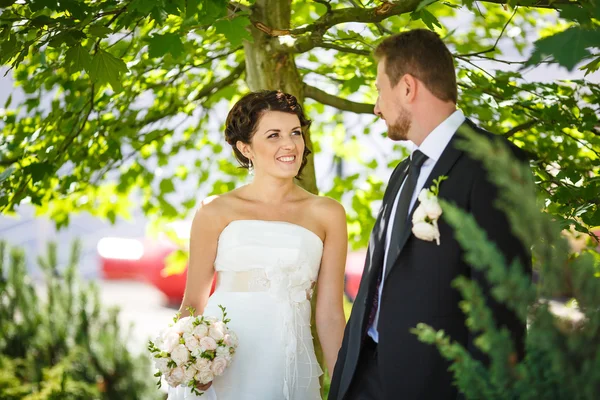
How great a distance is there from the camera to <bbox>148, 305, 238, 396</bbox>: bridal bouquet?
301 centimetres

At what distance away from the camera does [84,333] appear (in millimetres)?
5527

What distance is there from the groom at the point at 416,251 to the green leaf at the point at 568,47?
0.63m

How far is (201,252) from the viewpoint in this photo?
3553 mm

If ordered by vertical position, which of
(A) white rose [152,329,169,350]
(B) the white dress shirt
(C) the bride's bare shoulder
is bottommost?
(A) white rose [152,329,169,350]

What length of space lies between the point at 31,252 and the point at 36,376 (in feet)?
47.5

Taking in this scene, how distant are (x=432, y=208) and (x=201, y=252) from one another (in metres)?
1.56

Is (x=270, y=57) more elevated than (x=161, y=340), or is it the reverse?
(x=270, y=57)

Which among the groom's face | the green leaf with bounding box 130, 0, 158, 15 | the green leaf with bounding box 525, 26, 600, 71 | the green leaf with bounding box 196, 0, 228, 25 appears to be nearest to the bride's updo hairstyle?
the green leaf with bounding box 196, 0, 228, 25

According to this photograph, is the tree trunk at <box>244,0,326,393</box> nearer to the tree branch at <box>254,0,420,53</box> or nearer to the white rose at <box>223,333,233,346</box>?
the tree branch at <box>254,0,420,53</box>

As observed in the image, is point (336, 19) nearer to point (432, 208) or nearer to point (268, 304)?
point (268, 304)

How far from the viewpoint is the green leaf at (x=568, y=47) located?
1705 millimetres

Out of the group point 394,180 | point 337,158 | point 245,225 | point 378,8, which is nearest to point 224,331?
point 245,225

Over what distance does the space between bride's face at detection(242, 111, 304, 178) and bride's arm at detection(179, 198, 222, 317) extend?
1.10 ft

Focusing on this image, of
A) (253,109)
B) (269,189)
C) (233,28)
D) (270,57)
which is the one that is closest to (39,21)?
(233,28)
